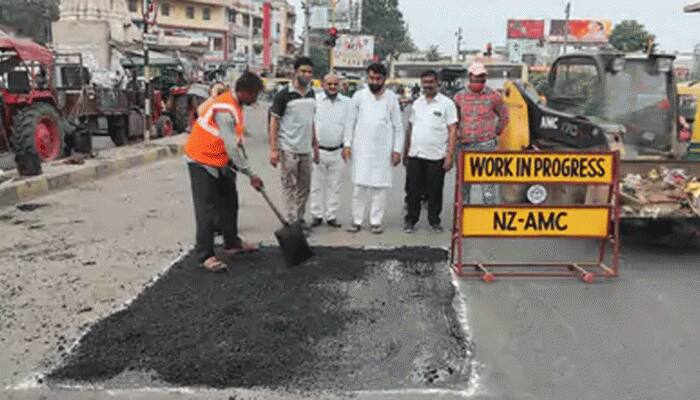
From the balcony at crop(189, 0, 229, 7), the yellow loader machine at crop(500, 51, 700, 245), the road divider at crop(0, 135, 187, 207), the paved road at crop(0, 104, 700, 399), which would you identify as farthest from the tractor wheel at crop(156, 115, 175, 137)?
the balcony at crop(189, 0, 229, 7)

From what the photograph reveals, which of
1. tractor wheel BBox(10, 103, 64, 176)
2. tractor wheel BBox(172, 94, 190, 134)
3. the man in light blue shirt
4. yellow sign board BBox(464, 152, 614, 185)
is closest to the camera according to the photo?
yellow sign board BBox(464, 152, 614, 185)

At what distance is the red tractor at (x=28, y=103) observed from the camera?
34.7ft

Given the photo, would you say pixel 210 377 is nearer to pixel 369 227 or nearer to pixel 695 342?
pixel 695 342

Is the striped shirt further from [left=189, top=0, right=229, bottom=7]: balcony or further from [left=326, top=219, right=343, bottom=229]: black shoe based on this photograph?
[left=189, top=0, right=229, bottom=7]: balcony

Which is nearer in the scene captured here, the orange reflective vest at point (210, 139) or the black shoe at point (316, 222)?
the orange reflective vest at point (210, 139)

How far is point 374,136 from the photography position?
23.0ft

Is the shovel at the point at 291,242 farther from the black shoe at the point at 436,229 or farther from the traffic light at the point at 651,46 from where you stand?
the traffic light at the point at 651,46

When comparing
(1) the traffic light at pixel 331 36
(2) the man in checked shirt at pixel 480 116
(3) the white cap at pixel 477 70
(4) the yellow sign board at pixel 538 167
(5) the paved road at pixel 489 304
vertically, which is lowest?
(5) the paved road at pixel 489 304

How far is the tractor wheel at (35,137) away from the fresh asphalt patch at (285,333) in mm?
4956

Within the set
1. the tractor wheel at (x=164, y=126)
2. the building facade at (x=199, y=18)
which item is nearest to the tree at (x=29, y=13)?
the building facade at (x=199, y=18)

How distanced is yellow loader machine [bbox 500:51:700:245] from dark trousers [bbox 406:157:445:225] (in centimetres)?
95

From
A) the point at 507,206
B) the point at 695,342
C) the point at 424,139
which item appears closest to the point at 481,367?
the point at 695,342

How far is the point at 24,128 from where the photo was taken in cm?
1051

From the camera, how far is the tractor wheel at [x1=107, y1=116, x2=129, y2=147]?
51.3 feet
